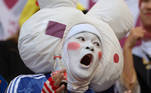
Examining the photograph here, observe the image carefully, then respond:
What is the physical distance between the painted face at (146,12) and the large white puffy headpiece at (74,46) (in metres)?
0.61

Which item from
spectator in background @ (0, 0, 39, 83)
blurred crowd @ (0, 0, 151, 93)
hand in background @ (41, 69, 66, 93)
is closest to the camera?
hand in background @ (41, 69, 66, 93)

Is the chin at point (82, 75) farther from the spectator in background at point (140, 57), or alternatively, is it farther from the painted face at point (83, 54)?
the spectator in background at point (140, 57)

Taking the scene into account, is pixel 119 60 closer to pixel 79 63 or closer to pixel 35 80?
pixel 79 63

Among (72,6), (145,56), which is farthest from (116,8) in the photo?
(145,56)

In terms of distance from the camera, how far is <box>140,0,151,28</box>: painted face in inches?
65.9

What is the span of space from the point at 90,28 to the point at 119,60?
0.52ft

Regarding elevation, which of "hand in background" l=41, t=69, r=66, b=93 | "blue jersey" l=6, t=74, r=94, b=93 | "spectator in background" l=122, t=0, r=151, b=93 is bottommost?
"spectator in background" l=122, t=0, r=151, b=93

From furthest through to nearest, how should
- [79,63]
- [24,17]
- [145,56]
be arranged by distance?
[145,56]
[24,17]
[79,63]

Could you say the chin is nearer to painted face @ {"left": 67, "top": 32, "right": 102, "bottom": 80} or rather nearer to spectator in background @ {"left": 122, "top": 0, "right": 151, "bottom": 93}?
painted face @ {"left": 67, "top": 32, "right": 102, "bottom": 80}

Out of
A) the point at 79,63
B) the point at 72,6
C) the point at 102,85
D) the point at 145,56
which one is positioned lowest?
the point at 145,56

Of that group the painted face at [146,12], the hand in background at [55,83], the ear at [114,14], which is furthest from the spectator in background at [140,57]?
the hand in background at [55,83]

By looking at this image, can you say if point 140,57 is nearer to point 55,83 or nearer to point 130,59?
point 130,59

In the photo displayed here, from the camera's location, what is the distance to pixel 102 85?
3.56 feet

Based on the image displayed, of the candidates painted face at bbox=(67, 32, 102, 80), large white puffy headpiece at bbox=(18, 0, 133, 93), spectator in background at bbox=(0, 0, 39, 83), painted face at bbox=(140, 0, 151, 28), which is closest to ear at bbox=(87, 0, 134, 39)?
large white puffy headpiece at bbox=(18, 0, 133, 93)
